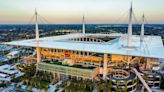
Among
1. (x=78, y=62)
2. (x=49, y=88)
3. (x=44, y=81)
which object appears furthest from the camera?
(x=78, y=62)

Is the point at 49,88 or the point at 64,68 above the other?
the point at 64,68

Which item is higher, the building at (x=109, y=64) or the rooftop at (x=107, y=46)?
the rooftop at (x=107, y=46)

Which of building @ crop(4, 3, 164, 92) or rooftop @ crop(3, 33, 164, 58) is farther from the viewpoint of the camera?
building @ crop(4, 3, 164, 92)

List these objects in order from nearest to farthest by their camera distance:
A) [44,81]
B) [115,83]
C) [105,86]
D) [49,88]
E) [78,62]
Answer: [105,86], [115,83], [49,88], [44,81], [78,62]

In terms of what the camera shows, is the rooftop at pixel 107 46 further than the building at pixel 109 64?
No

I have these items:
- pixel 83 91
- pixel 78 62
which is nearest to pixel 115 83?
pixel 83 91

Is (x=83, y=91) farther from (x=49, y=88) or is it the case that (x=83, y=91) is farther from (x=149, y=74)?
(x=149, y=74)

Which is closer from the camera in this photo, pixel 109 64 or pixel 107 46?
pixel 109 64

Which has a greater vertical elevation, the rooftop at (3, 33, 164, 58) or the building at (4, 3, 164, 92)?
the rooftop at (3, 33, 164, 58)

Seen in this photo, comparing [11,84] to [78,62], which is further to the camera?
[78,62]

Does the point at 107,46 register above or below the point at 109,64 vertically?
above
